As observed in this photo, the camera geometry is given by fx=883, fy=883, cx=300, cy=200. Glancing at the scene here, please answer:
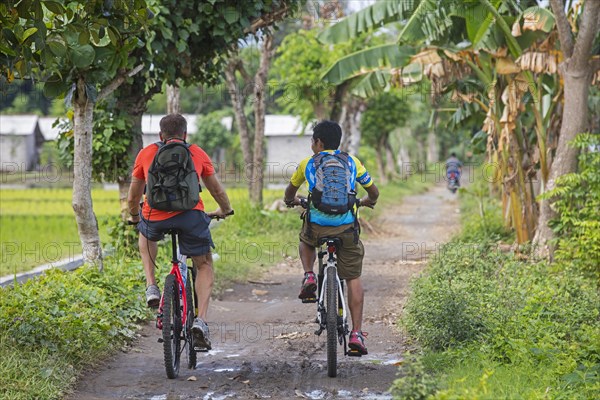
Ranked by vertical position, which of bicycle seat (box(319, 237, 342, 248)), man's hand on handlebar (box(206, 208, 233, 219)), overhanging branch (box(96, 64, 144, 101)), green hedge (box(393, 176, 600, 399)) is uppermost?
overhanging branch (box(96, 64, 144, 101))

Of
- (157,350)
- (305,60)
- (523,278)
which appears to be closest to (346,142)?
(305,60)

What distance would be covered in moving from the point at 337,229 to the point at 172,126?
1500 mm

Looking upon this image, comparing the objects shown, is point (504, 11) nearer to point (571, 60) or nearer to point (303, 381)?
point (571, 60)

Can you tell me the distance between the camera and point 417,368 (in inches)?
205

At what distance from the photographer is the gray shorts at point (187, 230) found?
261 inches

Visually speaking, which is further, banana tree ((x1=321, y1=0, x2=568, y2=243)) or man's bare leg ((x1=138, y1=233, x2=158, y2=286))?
banana tree ((x1=321, y1=0, x2=568, y2=243))

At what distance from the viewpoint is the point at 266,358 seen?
7594mm

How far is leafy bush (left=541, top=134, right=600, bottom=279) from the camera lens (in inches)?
442

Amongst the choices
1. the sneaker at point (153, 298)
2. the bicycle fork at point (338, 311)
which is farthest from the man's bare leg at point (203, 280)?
the bicycle fork at point (338, 311)

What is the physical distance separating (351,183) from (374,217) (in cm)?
1673

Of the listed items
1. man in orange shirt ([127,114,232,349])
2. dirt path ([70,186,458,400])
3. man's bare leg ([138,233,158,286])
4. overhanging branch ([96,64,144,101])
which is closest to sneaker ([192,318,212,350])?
man in orange shirt ([127,114,232,349])

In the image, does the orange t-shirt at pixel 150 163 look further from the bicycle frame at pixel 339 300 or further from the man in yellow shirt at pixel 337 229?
the bicycle frame at pixel 339 300

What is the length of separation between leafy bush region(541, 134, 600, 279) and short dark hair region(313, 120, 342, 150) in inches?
206

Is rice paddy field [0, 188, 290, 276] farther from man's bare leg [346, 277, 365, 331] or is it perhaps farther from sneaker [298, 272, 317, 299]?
man's bare leg [346, 277, 365, 331]
